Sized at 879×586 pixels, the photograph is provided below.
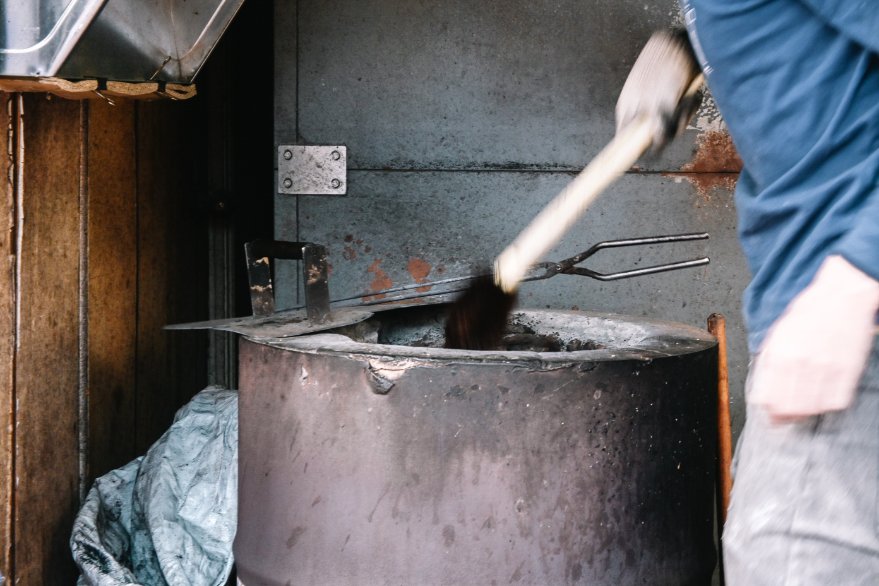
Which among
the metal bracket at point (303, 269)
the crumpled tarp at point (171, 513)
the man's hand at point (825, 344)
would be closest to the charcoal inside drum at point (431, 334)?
the metal bracket at point (303, 269)

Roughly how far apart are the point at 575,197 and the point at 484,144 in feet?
5.04

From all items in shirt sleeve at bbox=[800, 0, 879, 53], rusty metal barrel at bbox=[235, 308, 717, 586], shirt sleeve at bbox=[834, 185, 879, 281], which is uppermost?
shirt sleeve at bbox=[800, 0, 879, 53]

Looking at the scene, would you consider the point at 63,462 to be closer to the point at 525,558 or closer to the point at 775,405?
the point at 525,558

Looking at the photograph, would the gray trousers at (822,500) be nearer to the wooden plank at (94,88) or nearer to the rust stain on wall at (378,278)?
the wooden plank at (94,88)

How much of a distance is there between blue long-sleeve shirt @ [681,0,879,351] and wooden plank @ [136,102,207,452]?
2.47m

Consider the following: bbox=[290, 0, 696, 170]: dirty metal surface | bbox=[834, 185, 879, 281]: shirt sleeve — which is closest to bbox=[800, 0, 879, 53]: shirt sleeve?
bbox=[834, 185, 879, 281]: shirt sleeve

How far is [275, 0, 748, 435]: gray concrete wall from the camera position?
3.22 meters

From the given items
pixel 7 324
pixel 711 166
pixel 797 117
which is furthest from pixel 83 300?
pixel 711 166

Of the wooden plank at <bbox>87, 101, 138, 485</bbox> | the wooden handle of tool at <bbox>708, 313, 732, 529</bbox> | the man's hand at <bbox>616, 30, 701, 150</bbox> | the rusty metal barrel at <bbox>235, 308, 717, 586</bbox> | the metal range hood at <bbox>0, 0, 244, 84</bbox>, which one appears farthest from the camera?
the wooden plank at <bbox>87, 101, 138, 485</bbox>

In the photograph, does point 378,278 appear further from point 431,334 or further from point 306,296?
point 306,296

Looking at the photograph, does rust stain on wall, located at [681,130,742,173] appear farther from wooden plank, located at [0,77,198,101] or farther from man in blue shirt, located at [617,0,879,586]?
man in blue shirt, located at [617,0,879,586]

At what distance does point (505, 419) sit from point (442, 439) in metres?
0.13

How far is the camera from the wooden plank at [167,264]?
3.10 m

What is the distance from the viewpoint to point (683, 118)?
58.6 inches
